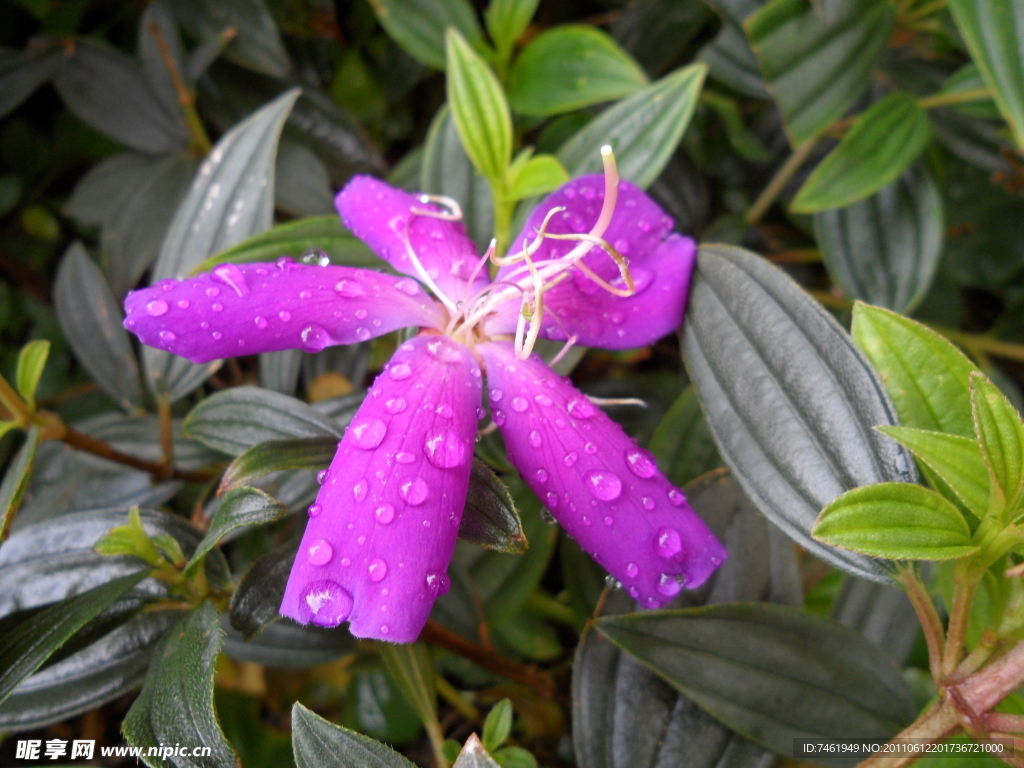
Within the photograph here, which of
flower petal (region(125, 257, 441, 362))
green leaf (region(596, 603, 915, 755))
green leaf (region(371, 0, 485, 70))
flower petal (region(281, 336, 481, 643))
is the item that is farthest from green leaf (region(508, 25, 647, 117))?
green leaf (region(596, 603, 915, 755))

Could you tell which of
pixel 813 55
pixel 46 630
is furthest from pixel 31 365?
pixel 813 55

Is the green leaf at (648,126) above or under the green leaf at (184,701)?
above

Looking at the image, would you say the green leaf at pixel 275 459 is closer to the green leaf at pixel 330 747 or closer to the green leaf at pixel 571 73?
the green leaf at pixel 330 747

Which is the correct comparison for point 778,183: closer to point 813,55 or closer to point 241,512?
point 813,55

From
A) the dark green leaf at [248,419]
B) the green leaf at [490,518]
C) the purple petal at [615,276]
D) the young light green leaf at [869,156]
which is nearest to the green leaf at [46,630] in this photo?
the dark green leaf at [248,419]

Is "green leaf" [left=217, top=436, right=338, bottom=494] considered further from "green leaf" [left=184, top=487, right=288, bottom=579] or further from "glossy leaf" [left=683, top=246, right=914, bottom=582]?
"glossy leaf" [left=683, top=246, right=914, bottom=582]
